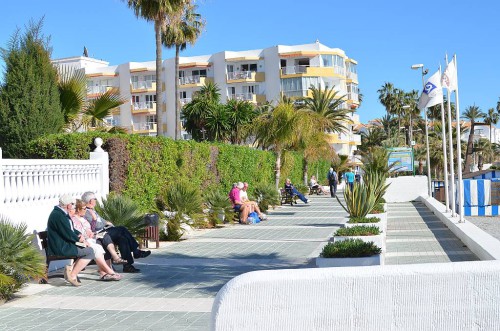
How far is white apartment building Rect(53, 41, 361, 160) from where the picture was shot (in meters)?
75.8

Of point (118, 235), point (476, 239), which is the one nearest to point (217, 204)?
point (118, 235)

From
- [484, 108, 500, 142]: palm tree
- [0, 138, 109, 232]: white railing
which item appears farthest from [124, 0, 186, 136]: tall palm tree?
[484, 108, 500, 142]: palm tree

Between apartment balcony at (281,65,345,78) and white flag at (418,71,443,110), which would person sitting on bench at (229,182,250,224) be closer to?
white flag at (418,71,443,110)

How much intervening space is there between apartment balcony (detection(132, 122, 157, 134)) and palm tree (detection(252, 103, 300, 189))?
4688 cm

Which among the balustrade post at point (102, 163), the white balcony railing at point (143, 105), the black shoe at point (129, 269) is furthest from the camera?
the white balcony railing at point (143, 105)

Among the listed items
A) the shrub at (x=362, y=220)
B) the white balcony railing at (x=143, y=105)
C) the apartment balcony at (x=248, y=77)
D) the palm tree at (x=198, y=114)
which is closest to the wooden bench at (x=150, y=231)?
the shrub at (x=362, y=220)

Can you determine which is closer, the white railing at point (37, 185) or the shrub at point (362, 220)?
the white railing at point (37, 185)

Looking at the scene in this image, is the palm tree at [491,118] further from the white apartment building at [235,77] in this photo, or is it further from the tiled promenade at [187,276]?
the tiled promenade at [187,276]

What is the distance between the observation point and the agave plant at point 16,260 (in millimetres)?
9492

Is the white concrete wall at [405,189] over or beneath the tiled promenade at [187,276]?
over

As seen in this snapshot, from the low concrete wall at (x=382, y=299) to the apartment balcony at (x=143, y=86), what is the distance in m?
77.1

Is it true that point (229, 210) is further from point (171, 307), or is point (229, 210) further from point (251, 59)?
point (251, 59)

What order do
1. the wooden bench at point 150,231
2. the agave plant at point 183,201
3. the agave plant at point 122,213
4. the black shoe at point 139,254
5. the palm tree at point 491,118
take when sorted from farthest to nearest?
the palm tree at point 491,118 → the agave plant at point 183,201 → the wooden bench at point 150,231 → the agave plant at point 122,213 → the black shoe at point 139,254

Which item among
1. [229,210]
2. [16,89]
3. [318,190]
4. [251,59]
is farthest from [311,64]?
[16,89]
